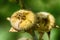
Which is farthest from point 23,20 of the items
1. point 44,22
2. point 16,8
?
point 16,8

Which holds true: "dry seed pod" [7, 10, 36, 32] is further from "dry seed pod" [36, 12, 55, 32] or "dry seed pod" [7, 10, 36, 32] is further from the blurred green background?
the blurred green background

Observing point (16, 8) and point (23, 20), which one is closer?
point (23, 20)

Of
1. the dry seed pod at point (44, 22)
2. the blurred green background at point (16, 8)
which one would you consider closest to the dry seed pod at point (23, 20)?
the dry seed pod at point (44, 22)

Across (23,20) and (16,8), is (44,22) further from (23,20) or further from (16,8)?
(16,8)

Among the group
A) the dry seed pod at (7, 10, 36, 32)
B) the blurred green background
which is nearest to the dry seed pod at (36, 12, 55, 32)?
the dry seed pod at (7, 10, 36, 32)

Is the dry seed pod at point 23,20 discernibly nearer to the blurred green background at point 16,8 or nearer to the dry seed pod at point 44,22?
the dry seed pod at point 44,22

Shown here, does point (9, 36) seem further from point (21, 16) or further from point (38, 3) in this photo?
point (21, 16)
